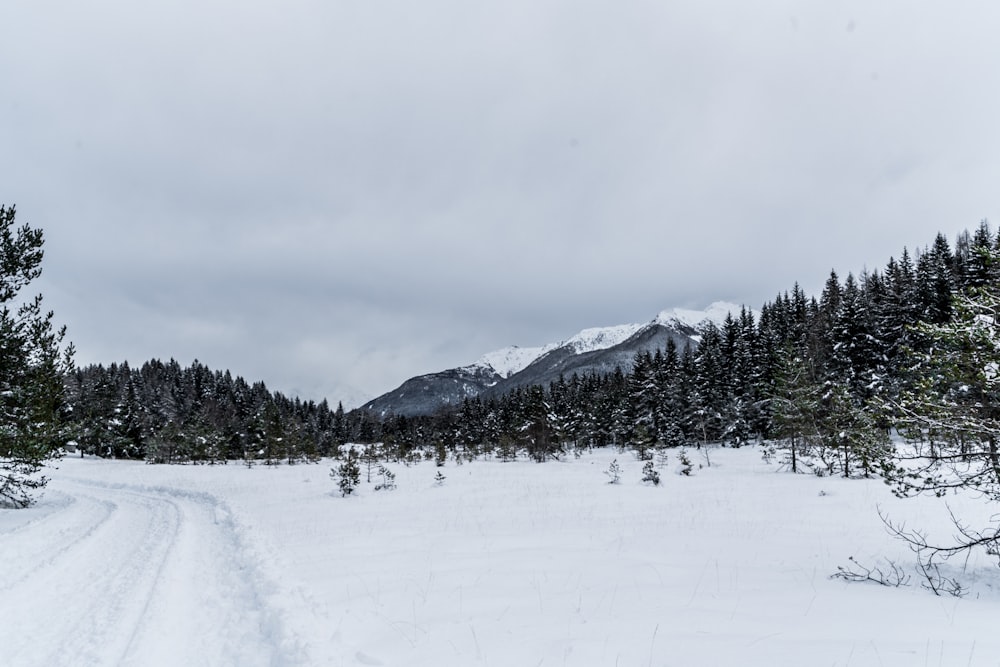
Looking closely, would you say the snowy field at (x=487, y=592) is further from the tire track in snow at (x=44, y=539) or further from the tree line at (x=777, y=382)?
the tree line at (x=777, y=382)

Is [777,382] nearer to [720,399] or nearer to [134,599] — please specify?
[720,399]

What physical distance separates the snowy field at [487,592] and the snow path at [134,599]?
0.04 meters

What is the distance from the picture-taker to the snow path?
5289 millimetres

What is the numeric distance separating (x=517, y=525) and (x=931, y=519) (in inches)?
445

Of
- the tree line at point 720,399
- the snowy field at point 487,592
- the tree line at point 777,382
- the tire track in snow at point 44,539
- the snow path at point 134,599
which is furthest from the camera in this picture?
the tree line at point 720,399

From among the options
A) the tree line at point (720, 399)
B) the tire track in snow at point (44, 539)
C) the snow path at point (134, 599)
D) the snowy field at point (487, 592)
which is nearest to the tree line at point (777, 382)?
the tree line at point (720, 399)

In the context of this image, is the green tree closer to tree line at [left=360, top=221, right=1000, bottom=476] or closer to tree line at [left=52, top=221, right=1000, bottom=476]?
tree line at [left=52, top=221, right=1000, bottom=476]

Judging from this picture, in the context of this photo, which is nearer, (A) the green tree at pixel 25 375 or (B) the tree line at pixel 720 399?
(A) the green tree at pixel 25 375

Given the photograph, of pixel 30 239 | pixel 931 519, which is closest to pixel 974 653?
pixel 931 519

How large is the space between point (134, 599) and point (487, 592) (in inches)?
201

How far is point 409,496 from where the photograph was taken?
21.1 meters

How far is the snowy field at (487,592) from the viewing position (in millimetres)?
4797

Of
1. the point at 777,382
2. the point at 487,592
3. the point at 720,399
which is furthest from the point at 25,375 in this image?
the point at 720,399

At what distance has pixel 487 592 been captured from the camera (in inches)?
270
